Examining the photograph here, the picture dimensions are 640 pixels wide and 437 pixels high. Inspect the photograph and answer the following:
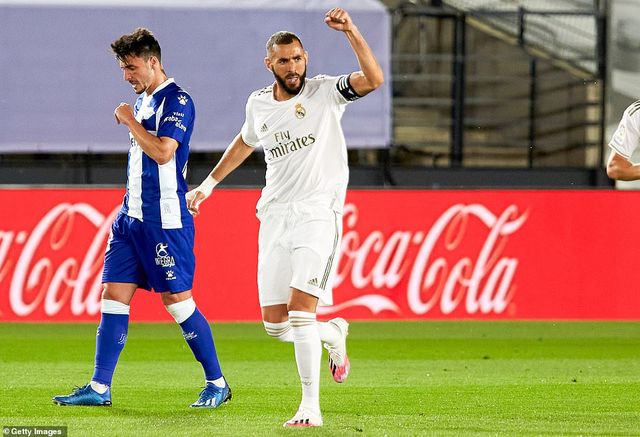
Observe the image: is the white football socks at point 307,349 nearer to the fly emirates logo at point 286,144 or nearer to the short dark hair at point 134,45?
the fly emirates logo at point 286,144

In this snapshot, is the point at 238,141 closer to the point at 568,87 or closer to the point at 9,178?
the point at 9,178

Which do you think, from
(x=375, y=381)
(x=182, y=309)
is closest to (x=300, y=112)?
(x=182, y=309)

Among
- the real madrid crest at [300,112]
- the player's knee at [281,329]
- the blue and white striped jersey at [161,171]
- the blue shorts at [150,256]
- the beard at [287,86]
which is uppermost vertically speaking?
the beard at [287,86]

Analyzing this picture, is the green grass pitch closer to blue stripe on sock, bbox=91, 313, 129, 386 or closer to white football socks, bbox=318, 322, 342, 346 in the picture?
blue stripe on sock, bbox=91, 313, 129, 386

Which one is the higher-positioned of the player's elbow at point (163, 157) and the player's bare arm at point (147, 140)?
the player's bare arm at point (147, 140)

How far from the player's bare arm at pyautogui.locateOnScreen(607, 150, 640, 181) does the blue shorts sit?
84.8 inches

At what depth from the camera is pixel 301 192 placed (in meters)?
6.20

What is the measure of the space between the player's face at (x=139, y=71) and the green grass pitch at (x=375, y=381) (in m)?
1.65

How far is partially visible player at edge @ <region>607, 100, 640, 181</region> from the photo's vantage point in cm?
605

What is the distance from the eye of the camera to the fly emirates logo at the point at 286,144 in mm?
6203

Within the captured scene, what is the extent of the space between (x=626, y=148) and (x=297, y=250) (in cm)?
163

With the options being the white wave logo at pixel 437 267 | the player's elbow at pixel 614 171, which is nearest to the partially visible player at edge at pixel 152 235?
the player's elbow at pixel 614 171

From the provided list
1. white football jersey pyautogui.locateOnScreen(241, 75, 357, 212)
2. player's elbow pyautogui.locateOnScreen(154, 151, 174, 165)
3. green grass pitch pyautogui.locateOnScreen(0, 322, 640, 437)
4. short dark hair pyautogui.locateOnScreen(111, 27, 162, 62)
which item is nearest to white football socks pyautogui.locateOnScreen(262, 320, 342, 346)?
green grass pitch pyautogui.locateOnScreen(0, 322, 640, 437)

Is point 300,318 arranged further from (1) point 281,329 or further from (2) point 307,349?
(1) point 281,329
